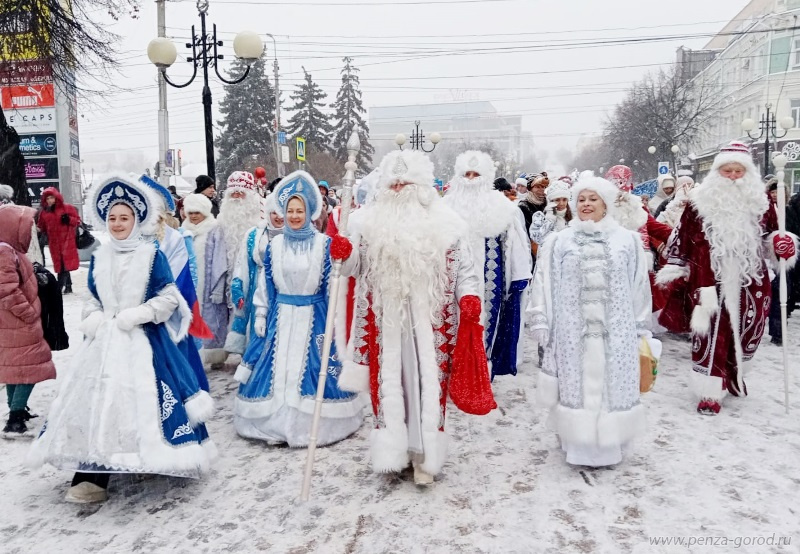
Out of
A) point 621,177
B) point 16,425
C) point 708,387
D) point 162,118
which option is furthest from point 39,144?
point 708,387

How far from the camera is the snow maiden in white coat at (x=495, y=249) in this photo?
20.6ft

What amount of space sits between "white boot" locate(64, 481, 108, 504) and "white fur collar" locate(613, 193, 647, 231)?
6020 millimetres

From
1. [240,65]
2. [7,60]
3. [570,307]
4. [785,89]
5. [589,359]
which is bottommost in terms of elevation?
[589,359]

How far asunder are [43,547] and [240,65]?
4378 centimetres

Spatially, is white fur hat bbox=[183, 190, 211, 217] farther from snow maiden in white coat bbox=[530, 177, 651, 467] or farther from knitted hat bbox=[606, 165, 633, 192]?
knitted hat bbox=[606, 165, 633, 192]

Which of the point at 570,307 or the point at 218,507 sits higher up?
the point at 570,307

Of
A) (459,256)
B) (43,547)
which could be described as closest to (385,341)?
(459,256)

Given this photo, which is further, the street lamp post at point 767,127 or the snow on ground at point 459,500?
the street lamp post at point 767,127

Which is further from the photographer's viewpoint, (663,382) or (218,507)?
(663,382)

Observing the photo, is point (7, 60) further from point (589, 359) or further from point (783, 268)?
point (783, 268)

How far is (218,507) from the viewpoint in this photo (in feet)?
12.9

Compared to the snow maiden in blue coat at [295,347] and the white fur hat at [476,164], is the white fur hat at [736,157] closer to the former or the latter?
the white fur hat at [476,164]

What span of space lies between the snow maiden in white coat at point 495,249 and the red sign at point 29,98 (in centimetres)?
2020

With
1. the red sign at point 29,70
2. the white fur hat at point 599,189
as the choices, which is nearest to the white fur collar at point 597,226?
the white fur hat at point 599,189
